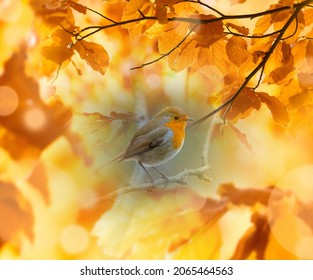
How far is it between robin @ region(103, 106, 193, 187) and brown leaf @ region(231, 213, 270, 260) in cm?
15

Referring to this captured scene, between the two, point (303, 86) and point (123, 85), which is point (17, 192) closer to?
point (123, 85)

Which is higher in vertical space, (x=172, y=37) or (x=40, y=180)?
(x=172, y=37)

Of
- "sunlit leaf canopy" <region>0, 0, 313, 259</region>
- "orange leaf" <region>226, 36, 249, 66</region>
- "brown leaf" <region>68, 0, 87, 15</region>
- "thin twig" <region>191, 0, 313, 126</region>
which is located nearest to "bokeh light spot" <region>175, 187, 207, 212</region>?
"sunlit leaf canopy" <region>0, 0, 313, 259</region>

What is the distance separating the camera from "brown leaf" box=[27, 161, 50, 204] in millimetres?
779

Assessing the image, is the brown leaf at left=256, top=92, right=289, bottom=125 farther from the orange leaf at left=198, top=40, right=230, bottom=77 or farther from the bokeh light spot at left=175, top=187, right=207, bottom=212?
the bokeh light spot at left=175, top=187, right=207, bottom=212

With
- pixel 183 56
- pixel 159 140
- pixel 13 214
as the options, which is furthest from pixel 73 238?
pixel 183 56

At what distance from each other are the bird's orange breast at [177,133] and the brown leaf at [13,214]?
0.82 feet

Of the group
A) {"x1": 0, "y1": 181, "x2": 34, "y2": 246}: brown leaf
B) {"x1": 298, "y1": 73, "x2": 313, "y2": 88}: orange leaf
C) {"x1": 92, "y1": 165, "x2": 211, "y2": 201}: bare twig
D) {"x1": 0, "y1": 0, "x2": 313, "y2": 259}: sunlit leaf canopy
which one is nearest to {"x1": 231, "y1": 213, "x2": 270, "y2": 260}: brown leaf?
{"x1": 0, "y1": 0, "x2": 313, "y2": 259}: sunlit leaf canopy

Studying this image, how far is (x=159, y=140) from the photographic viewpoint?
0.78 metres

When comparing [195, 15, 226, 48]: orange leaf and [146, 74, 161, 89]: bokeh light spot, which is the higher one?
[195, 15, 226, 48]: orange leaf

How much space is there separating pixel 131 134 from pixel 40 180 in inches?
6.3

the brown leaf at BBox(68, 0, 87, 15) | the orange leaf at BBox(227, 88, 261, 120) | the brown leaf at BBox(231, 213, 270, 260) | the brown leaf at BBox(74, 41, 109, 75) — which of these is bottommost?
the brown leaf at BBox(231, 213, 270, 260)

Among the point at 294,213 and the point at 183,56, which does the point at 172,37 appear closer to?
the point at 183,56
